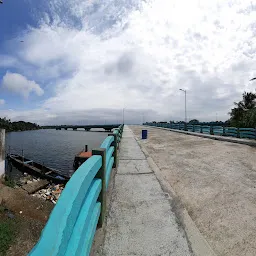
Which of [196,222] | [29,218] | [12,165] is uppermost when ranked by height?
[196,222]

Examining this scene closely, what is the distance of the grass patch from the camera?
740 centimetres

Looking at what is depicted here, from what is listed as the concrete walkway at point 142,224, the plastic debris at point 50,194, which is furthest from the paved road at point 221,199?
the plastic debris at point 50,194

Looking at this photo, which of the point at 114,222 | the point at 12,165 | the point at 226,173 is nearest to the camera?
the point at 114,222

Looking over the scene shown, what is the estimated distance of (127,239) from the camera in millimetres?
2559

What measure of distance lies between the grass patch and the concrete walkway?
6.21 metres

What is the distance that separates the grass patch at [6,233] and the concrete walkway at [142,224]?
20.4ft

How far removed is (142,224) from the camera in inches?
114

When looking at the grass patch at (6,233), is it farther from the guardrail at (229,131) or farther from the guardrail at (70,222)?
the guardrail at (229,131)

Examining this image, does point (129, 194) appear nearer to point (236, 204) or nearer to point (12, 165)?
point (236, 204)

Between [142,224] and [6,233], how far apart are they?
8.26 m

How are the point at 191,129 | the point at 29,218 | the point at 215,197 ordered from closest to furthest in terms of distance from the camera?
the point at 215,197 < the point at 29,218 < the point at 191,129

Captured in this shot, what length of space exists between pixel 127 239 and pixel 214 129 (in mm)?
20935

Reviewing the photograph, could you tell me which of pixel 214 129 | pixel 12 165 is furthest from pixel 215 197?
pixel 12 165

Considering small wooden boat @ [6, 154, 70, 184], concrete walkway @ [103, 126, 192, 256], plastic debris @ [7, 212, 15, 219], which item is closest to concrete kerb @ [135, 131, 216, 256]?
concrete walkway @ [103, 126, 192, 256]
